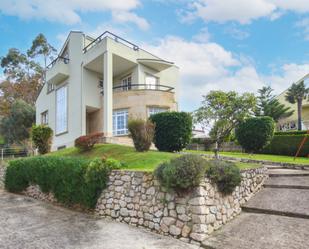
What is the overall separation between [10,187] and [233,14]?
1486 cm

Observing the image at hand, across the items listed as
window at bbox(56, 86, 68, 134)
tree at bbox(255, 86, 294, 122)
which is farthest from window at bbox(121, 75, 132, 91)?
tree at bbox(255, 86, 294, 122)

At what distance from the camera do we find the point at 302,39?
525 inches

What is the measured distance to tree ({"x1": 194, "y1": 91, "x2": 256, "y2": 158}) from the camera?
15.2m

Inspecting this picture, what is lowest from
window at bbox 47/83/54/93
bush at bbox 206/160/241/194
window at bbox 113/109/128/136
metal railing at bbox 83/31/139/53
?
bush at bbox 206/160/241/194

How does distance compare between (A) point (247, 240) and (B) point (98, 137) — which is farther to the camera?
(B) point (98, 137)

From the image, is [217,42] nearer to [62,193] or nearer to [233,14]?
[233,14]

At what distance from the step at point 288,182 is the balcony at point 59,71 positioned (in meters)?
18.6

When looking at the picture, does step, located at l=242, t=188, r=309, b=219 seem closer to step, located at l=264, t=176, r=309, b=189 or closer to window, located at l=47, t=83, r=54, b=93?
step, located at l=264, t=176, r=309, b=189

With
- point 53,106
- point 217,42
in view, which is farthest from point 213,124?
point 53,106

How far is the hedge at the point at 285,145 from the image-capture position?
20.2 meters

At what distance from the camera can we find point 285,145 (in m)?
20.8

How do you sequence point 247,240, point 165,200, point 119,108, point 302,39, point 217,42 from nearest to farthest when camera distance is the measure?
point 247,240, point 165,200, point 302,39, point 217,42, point 119,108

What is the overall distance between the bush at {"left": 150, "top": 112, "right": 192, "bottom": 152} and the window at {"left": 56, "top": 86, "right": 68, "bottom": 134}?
1074 centimetres

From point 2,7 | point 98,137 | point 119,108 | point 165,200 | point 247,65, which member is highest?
point 2,7
